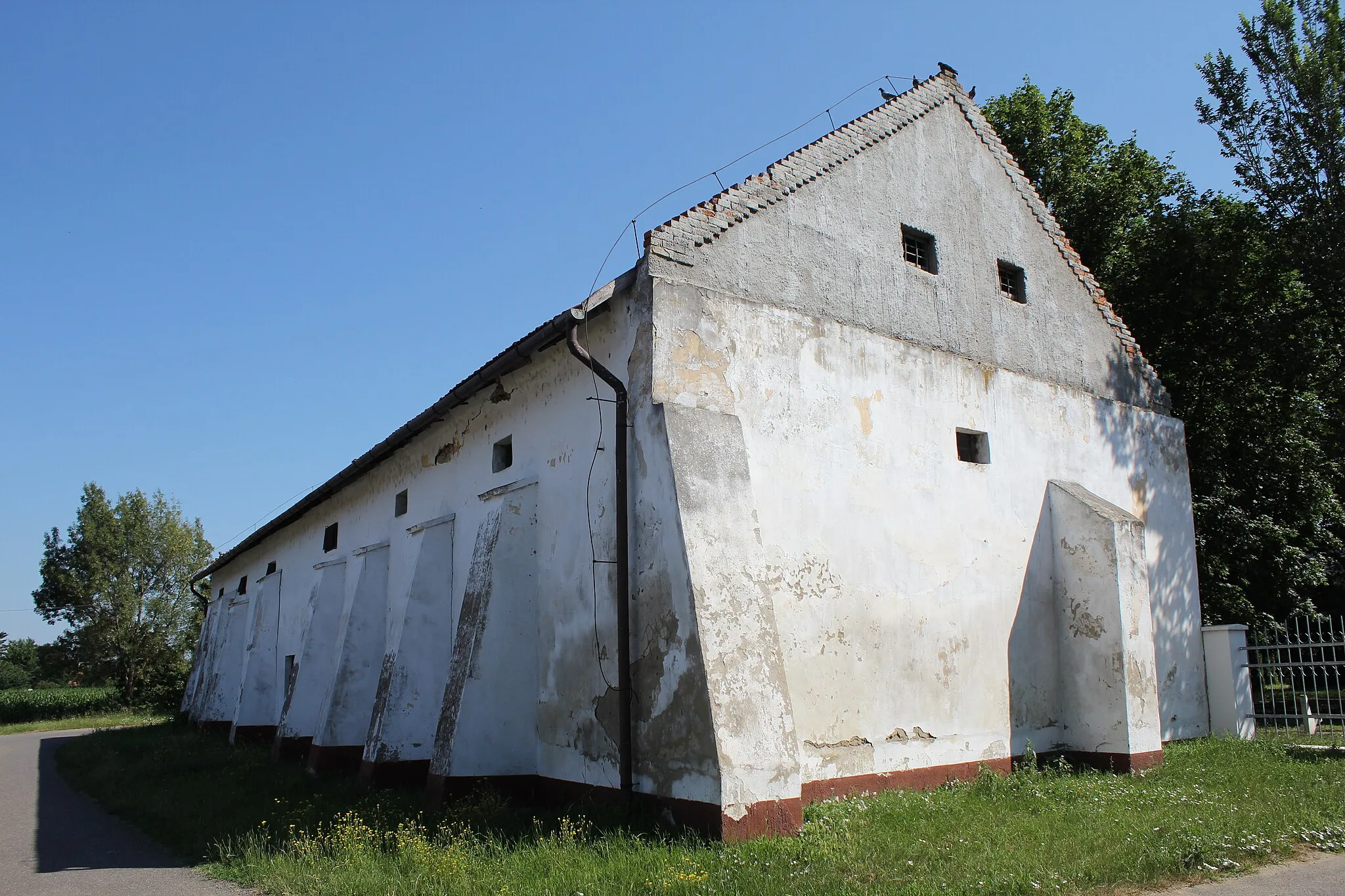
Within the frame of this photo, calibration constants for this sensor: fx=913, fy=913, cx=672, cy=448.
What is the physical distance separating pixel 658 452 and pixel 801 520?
1732 mm

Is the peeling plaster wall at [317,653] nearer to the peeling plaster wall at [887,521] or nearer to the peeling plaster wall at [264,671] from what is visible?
the peeling plaster wall at [264,671]

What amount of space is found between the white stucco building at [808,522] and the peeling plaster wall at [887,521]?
0.03m

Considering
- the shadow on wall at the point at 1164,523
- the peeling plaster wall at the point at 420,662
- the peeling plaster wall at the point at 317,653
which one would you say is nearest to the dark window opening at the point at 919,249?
the shadow on wall at the point at 1164,523

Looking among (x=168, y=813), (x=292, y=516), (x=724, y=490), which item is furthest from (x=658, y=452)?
(x=292, y=516)

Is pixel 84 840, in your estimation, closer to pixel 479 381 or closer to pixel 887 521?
pixel 479 381

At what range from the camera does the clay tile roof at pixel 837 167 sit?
8.97 metres

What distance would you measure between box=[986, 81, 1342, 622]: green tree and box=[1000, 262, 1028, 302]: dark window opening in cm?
693

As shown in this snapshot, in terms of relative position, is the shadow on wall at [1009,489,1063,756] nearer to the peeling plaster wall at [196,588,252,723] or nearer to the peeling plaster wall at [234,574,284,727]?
the peeling plaster wall at [234,574,284,727]

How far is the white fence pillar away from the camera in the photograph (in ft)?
40.6

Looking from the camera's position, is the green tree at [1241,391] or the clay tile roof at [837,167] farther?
the green tree at [1241,391]

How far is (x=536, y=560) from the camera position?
32.7ft

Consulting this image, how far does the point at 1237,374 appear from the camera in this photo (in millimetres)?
17359

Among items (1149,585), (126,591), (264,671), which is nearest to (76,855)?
(264,671)

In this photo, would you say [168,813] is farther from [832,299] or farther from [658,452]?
[832,299]
